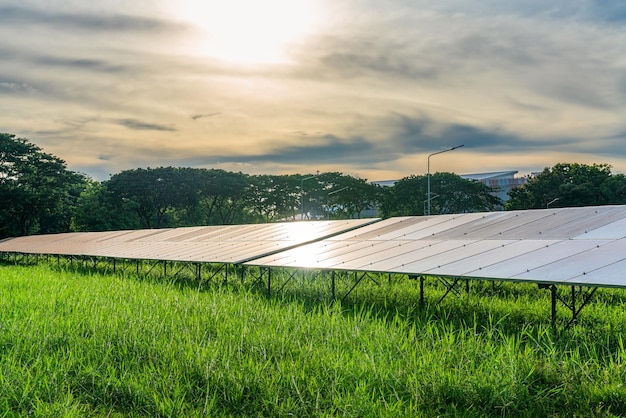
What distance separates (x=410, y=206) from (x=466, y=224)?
49.3 metres

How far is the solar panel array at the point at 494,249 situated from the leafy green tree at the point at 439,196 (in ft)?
154

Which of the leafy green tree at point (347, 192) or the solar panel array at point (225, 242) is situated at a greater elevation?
the leafy green tree at point (347, 192)

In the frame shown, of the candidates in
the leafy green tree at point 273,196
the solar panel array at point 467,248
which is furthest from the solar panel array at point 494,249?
the leafy green tree at point 273,196

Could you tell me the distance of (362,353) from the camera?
6.93 m

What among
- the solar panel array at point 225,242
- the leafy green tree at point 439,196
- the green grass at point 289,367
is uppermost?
the leafy green tree at point 439,196

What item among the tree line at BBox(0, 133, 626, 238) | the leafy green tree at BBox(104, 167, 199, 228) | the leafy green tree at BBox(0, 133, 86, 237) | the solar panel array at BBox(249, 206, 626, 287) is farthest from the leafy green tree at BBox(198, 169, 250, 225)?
the solar panel array at BBox(249, 206, 626, 287)

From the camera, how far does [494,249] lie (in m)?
10.4

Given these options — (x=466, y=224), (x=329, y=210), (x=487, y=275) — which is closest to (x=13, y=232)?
(x=329, y=210)

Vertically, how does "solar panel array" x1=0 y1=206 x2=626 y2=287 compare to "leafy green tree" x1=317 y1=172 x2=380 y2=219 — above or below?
below

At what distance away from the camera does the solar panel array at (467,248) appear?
820cm

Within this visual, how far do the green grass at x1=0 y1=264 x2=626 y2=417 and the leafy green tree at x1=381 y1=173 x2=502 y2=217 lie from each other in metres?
52.6

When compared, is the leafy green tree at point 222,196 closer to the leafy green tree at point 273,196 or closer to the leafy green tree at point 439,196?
the leafy green tree at point 273,196

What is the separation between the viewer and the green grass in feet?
18.6

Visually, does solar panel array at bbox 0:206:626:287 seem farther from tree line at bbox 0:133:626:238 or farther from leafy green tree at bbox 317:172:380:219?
leafy green tree at bbox 317:172:380:219
